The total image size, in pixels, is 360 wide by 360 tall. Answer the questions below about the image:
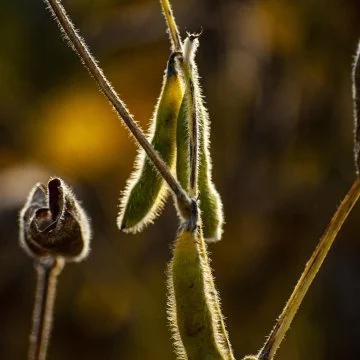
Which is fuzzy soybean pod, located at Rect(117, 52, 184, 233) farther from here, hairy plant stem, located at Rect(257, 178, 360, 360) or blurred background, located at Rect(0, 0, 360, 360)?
blurred background, located at Rect(0, 0, 360, 360)

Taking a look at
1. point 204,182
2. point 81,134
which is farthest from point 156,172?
point 81,134

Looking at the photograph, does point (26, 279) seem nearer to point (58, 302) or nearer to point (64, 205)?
point (58, 302)

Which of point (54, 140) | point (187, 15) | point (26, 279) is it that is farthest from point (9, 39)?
point (26, 279)

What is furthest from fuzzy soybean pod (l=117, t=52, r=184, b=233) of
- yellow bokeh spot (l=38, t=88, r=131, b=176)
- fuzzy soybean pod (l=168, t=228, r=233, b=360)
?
yellow bokeh spot (l=38, t=88, r=131, b=176)

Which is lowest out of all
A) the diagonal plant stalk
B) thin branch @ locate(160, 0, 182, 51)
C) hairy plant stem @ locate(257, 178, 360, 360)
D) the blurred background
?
hairy plant stem @ locate(257, 178, 360, 360)

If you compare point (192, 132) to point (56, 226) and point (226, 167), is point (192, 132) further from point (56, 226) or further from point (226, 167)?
point (226, 167)

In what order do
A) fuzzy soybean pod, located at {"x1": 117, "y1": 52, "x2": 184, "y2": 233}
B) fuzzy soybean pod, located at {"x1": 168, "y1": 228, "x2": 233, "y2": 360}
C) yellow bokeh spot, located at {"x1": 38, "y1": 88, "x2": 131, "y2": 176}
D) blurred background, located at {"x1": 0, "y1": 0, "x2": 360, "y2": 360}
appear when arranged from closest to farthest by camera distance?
fuzzy soybean pod, located at {"x1": 168, "y1": 228, "x2": 233, "y2": 360}
fuzzy soybean pod, located at {"x1": 117, "y1": 52, "x2": 184, "y2": 233}
blurred background, located at {"x1": 0, "y1": 0, "x2": 360, "y2": 360}
yellow bokeh spot, located at {"x1": 38, "y1": 88, "x2": 131, "y2": 176}

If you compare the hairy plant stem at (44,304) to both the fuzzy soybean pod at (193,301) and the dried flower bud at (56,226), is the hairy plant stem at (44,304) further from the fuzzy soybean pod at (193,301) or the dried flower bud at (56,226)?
the fuzzy soybean pod at (193,301)
